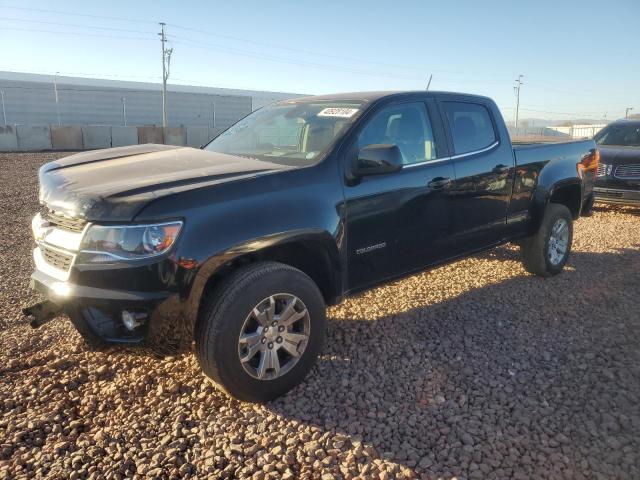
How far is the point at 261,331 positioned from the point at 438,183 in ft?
6.02

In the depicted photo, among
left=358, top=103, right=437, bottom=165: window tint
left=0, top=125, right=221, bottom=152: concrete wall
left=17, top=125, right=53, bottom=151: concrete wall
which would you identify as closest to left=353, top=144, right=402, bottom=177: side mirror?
left=358, top=103, right=437, bottom=165: window tint

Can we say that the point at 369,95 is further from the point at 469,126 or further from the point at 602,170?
the point at 602,170

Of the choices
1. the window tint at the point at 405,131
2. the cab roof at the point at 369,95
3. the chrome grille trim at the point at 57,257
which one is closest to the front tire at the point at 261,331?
the chrome grille trim at the point at 57,257

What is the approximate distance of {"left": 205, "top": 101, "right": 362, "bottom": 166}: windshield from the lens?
3.34 meters

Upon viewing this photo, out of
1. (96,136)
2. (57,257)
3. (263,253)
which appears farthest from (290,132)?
(96,136)

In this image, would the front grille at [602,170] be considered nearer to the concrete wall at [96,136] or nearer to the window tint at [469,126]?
the window tint at [469,126]

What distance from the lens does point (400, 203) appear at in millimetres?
3438

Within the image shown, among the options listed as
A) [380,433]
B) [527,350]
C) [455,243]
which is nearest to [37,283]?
[380,433]

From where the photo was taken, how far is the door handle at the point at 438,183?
144 inches

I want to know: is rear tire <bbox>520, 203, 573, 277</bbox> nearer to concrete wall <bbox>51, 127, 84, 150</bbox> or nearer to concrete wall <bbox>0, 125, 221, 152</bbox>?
concrete wall <bbox>0, 125, 221, 152</bbox>

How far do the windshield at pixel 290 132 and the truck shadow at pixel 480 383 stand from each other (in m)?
1.43

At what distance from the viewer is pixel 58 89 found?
136ft

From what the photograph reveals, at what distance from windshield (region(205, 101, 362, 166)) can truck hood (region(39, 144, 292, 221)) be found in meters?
0.23

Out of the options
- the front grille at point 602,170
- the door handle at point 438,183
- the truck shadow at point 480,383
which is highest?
the door handle at point 438,183
